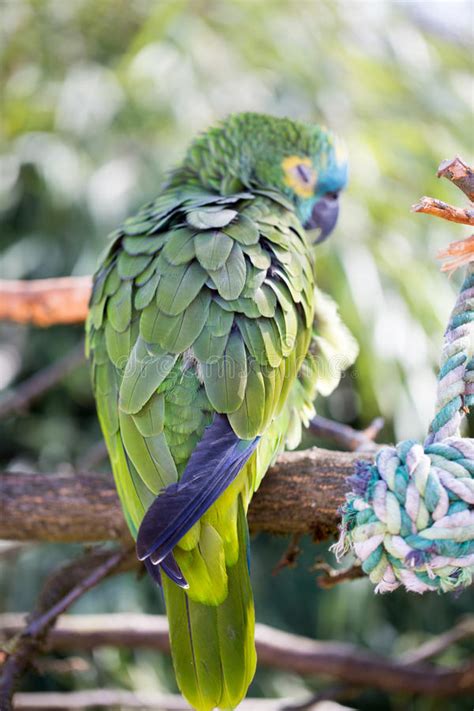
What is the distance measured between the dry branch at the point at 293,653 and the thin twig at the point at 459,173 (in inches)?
45.6

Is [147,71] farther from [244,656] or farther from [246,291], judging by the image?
[244,656]

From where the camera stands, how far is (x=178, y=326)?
3.45ft

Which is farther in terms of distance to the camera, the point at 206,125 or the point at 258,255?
the point at 206,125

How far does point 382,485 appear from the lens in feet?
2.25

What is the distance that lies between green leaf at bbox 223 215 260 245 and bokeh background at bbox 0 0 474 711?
1.58 meters

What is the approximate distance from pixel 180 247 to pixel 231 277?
116mm

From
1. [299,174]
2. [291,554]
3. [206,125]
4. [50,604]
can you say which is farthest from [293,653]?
[206,125]

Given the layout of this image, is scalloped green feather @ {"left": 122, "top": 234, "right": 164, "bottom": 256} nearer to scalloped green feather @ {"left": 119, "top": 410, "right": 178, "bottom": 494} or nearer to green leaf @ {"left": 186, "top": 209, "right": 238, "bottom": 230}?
green leaf @ {"left": 186, "top": 209, "right": 238, "bottom": 230}

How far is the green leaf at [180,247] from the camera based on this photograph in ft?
3.71

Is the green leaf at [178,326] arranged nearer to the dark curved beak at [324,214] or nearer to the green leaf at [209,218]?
the green leaf at [209,218]

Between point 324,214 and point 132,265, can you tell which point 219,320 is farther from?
point 324,214

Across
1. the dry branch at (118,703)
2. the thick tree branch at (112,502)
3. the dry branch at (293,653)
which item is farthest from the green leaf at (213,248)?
the dry branch at (118,703)

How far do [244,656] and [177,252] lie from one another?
604mm

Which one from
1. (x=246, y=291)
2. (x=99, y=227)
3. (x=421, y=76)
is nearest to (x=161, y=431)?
(x=246, y=291)
